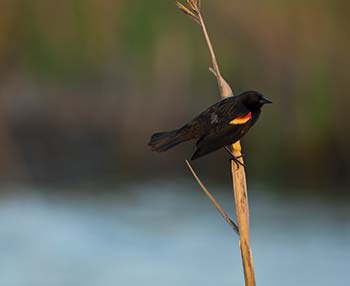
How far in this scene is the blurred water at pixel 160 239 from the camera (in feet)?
21.7

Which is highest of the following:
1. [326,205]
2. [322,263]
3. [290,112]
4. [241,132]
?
[290,112]

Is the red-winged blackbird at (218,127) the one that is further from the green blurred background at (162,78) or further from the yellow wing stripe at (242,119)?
the green blurred background at (162,78)

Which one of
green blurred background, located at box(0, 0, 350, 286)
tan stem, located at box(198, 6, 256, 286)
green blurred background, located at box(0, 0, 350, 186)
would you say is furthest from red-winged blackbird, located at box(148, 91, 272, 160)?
green blurred background, located at box(0, 0, 350, 186)

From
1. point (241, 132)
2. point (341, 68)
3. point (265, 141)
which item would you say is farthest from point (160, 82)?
point (241, 132)

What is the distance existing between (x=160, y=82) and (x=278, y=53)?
1174 millimetres

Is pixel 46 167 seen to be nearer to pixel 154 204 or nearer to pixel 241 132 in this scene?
pixel 154 204

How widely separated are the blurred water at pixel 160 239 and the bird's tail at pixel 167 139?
8.16 feet

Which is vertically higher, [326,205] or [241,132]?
[326,205]

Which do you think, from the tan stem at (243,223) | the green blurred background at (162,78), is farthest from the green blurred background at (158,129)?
the tan stem at (243,223)

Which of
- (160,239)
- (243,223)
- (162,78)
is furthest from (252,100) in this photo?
(162,78)

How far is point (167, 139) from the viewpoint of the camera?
3.96 m

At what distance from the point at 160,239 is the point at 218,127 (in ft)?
11.9

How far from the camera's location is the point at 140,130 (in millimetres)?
9297

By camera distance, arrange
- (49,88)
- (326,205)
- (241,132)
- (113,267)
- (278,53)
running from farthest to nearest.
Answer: (49,88) → (278,53) → (326,205) → (113,267) → (241,132)
